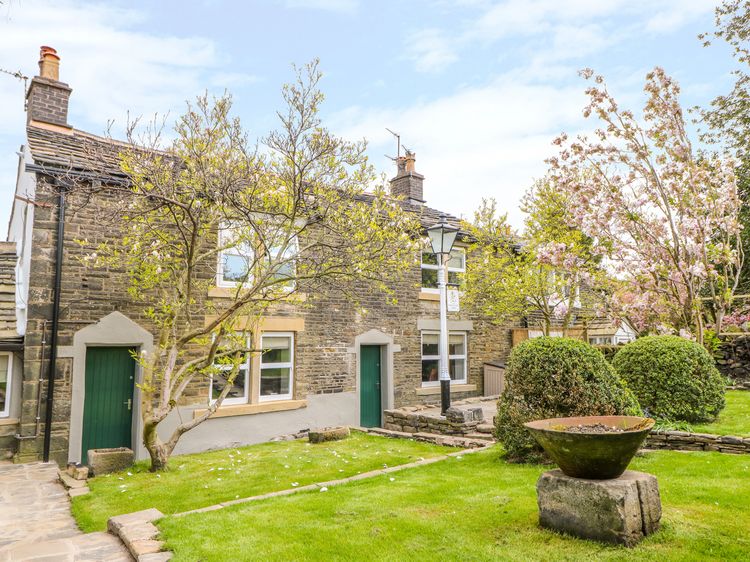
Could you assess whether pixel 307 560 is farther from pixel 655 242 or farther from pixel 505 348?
pixel 505 348

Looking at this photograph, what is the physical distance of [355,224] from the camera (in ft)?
33.8

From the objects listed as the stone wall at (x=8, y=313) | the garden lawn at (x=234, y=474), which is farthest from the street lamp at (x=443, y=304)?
the stone wall at (x=8, y=313)

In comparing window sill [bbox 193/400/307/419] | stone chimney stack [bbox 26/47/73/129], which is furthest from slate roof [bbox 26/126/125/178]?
window sill [bbox 193/400/307/419]

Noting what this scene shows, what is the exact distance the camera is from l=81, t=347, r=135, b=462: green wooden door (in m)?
10.3

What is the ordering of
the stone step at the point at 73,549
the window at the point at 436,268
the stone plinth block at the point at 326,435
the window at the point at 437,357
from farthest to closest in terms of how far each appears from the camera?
the window at the point at 436,268, the window at the point at 437,357, the stone plinth block at the point at 326,435, the stone step at the point at 73,549

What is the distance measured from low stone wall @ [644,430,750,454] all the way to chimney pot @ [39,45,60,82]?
14.0 meters

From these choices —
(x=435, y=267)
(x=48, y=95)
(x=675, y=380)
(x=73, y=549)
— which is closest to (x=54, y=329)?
(x=48, y=95)

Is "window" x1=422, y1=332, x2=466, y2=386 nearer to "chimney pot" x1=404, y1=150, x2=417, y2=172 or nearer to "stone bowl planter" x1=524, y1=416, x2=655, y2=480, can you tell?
"chimney pot" x1=404, y1=150, x2=417, y2=172

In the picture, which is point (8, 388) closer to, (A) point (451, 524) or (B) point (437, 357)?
(A) point (451, 524)

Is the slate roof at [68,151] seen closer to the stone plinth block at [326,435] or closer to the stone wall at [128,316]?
the stone wall at [128,316]

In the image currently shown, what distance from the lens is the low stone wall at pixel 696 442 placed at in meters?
7.68

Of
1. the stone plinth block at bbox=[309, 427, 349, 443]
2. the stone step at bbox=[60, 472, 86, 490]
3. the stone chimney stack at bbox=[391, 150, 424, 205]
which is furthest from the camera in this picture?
the stone chimney stack at bbox=[391, 150, 424, 205]

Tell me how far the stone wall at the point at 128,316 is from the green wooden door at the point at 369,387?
1.74ft

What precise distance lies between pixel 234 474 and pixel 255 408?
10.8 feet
